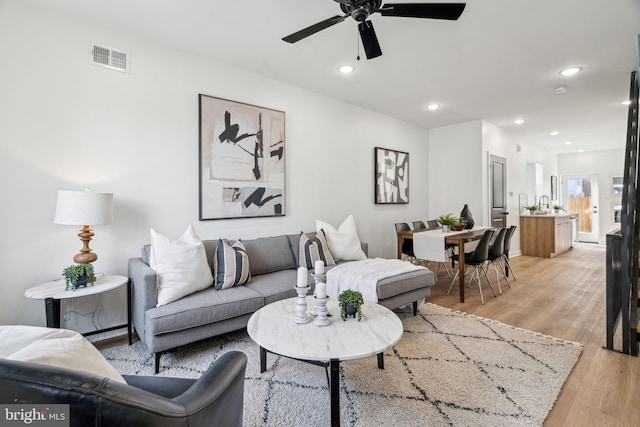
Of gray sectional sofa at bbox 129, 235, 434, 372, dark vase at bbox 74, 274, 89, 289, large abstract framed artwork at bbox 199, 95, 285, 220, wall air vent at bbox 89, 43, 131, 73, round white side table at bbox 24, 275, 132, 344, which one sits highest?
wall air vent at bbox 89, 43, 131, 73

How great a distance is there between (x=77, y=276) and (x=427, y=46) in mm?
3563

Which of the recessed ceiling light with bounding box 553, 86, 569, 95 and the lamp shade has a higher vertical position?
the recessed ceiling light with bounding box 553, 86, 569, 95

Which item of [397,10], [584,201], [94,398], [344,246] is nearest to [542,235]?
[584,201]

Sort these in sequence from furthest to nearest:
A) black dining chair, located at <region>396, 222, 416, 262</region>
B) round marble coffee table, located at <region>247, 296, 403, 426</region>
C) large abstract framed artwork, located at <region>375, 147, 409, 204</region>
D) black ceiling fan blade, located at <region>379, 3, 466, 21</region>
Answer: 1. large abstract framed artwork, located at <region>375, 147, 409, 204</region>
2. black dining chair, located at <region>396, 222, 416, 262</region>
3. black ceiling fan blade, located at <region>379, 3, 466, 21</region>
4. round marble coffee table, located at <region>247, 296, 403, 426</region>

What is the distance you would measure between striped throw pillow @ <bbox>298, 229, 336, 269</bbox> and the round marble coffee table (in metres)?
1.25

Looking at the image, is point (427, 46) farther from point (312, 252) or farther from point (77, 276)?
point (77, 276)

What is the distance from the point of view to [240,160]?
344 cm

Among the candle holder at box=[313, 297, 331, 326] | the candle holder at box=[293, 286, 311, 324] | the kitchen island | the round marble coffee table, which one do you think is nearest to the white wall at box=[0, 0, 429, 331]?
the round marble coffee table

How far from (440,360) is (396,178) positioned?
3.66 m

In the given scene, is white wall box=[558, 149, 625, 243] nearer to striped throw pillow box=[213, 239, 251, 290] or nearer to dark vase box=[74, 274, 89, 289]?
striped throw pillow box=[213, 239, 251, 290]

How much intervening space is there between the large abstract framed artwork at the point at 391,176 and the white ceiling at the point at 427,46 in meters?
0.86

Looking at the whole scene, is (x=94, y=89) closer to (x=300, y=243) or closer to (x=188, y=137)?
(x=188, y=137)

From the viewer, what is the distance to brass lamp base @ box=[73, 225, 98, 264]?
2.37m

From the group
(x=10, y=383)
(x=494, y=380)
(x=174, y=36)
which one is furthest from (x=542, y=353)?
(x=174, y=36)
